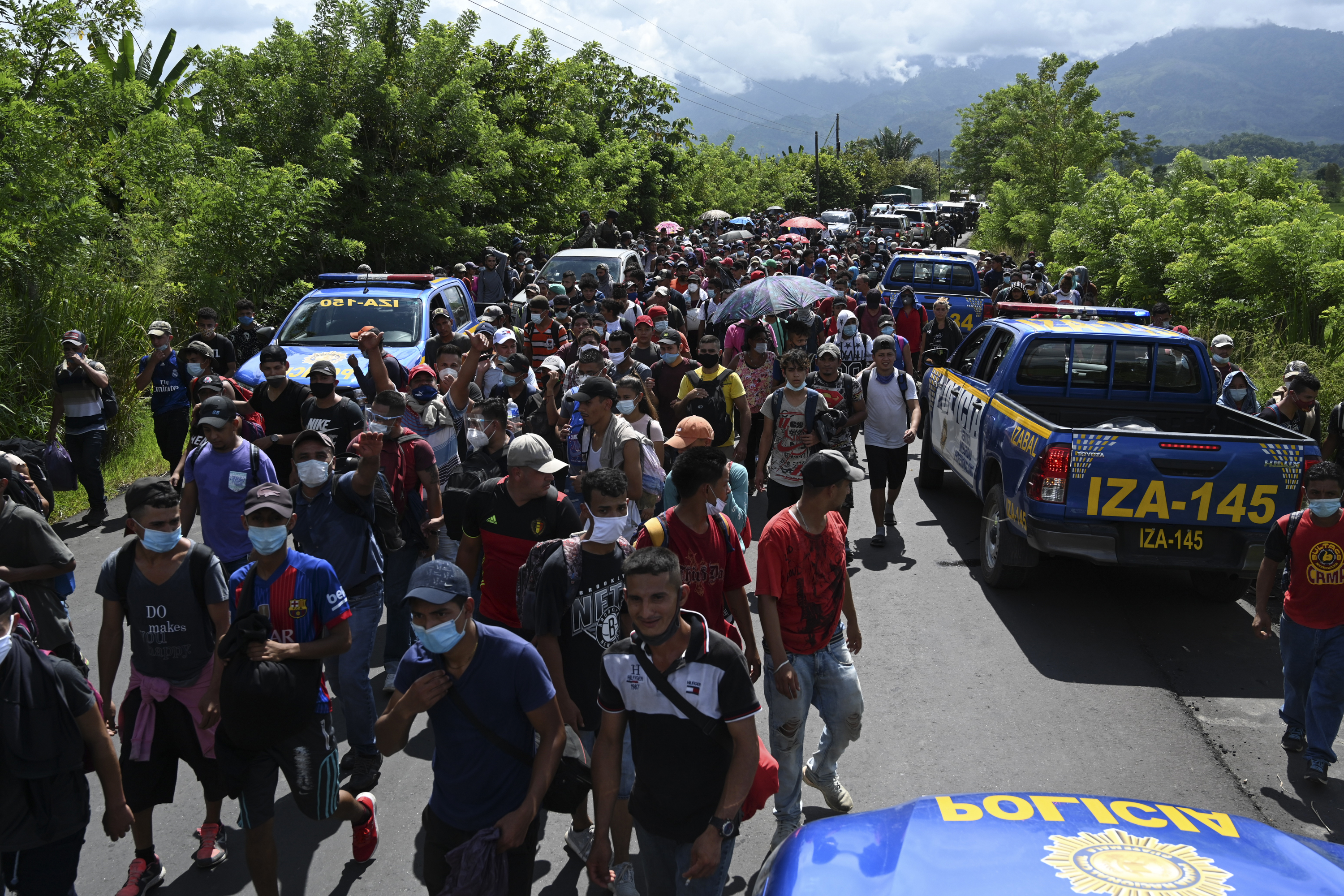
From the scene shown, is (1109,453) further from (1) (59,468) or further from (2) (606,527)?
(1) (59,468)

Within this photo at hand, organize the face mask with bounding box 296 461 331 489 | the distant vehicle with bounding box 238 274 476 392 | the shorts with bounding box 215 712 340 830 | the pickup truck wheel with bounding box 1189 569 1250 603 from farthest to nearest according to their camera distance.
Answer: the distant vehicle with bounding box 238 274 476 392 → the pickup truck wheel with bounding box 1189 569 1250 603 → the face mask with bounding box 296 461 331 489 → the shorts with bounding box 215 712 340 830

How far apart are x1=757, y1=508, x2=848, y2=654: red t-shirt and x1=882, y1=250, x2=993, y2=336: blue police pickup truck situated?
14.3 m

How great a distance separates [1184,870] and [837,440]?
501 cm

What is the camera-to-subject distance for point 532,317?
1194cm

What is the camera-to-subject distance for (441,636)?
3.32 metres

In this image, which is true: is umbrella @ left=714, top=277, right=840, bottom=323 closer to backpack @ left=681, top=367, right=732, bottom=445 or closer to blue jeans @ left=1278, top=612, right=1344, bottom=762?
backpack @ left=681, top=367, right=732, bottom=445

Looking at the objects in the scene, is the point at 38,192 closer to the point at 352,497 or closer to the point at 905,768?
the point at 352,497

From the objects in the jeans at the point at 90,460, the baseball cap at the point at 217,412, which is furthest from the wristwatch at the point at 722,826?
the jeans at the point at 90,460

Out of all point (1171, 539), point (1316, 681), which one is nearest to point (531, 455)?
point (1316, 681)

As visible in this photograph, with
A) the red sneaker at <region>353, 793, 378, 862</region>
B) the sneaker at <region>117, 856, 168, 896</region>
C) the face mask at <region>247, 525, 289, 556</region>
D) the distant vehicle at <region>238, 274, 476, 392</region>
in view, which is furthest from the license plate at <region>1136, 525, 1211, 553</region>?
the distant vehicle at <region>238, 274, 476, 392</region>

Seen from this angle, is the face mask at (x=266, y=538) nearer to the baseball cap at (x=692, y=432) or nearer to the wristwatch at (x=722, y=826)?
the wristwatch at (x=722, y=826)

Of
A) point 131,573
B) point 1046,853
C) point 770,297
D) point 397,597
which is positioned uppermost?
point 770,297

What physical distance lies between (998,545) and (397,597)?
4.63 meters

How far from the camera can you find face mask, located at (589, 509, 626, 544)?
4230mm
